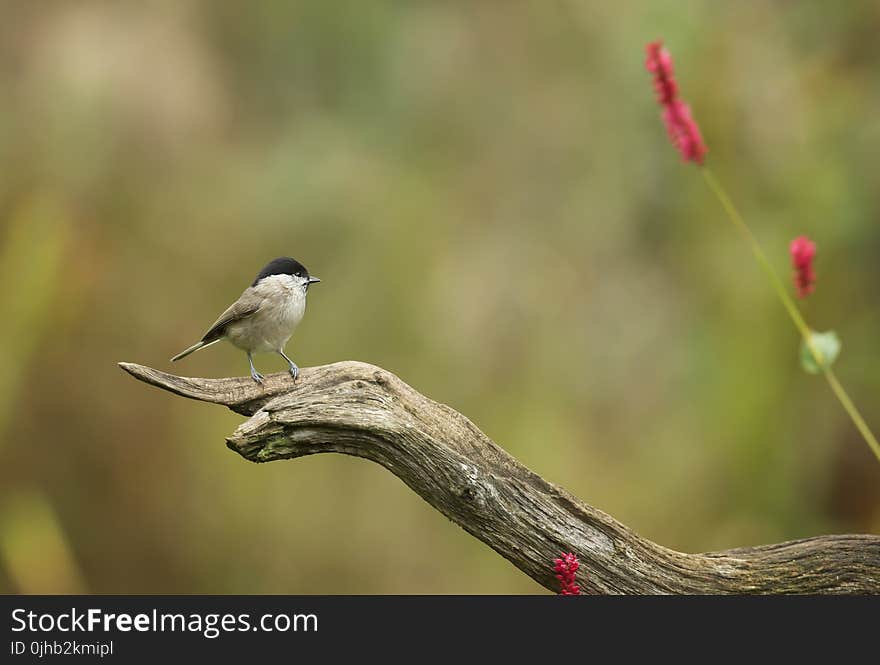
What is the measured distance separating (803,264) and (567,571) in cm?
109

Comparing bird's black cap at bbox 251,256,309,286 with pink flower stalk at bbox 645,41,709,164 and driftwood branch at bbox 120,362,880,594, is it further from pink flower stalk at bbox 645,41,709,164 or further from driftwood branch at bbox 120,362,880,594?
pink flower stalk at bbox 645,41,709,164

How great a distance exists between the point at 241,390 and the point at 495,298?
292cm

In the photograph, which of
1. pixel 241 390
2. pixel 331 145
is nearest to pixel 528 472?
pixel 241 390

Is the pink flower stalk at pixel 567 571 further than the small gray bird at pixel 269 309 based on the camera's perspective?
No

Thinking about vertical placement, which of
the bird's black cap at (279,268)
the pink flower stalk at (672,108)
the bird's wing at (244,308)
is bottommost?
the bird's wing at (244,308)

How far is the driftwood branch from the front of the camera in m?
2.85

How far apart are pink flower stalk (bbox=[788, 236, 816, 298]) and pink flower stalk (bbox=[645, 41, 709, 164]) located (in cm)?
36

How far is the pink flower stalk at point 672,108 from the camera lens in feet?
9.34

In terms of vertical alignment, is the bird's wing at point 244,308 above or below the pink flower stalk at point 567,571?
above

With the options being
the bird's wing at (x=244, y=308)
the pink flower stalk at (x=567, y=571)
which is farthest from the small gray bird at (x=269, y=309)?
the pink flower stalk at (x=567, y=571)

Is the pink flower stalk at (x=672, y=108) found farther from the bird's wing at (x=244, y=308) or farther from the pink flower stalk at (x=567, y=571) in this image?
the bird's wing at (x=244, y=308)

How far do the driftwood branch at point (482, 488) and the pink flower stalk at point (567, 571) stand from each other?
24 millimetres

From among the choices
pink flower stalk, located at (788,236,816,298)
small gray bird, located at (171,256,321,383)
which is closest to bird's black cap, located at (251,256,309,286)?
small gray bird, located at (171,256,321,383)

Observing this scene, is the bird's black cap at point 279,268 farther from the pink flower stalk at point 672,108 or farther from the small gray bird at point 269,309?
the pink flower stalk at point 672,108
